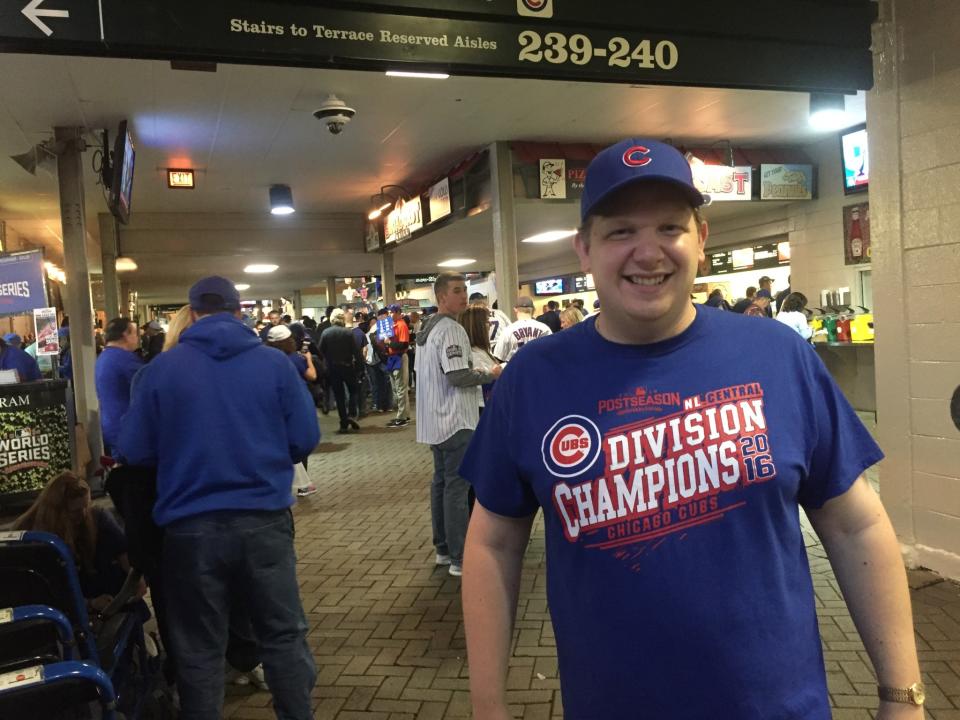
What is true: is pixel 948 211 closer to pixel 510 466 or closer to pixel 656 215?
pixel 656 215

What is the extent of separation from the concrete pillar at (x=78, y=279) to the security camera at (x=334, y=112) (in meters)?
2.75

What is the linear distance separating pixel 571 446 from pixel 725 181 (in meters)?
10.1

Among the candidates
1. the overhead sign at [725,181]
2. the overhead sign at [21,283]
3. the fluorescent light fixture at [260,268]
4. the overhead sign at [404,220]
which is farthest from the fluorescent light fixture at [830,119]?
the fluorescent light fixture at [260,268]

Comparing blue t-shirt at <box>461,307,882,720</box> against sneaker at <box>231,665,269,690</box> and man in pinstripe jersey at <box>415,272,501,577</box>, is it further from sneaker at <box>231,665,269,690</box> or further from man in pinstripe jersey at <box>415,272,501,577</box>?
man in pinstripe jersey at <box>415,272,501,577</box>

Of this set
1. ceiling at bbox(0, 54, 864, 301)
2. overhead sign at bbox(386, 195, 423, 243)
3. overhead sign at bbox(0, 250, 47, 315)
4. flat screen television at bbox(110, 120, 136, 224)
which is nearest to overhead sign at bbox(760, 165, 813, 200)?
ceiling at bbox(0, 54, 864, 301)

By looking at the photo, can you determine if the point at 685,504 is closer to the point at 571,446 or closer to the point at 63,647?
the point at 571,446

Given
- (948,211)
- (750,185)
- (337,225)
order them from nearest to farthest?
(948,211) → (750,185) → (337,225)

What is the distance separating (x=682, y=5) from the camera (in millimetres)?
3506

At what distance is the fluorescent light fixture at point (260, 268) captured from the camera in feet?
57.6

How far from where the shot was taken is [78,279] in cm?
775

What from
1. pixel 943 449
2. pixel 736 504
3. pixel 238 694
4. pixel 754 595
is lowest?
pixel 238 694

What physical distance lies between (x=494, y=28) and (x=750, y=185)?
8.51 m

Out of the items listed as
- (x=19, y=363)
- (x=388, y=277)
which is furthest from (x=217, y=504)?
(x=388, y=277)

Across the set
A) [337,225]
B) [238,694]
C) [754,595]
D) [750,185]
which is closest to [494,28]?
[754,595]
